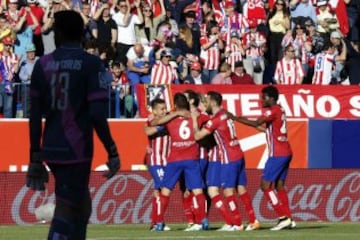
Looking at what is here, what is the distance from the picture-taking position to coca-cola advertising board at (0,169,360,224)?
23375 millimetres

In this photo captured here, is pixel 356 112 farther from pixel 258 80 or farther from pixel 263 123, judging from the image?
pixel 263 123

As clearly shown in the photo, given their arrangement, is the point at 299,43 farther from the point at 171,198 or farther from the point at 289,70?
Result: the point at 171,198

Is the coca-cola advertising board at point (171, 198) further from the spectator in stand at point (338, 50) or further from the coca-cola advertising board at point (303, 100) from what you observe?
the spectator in stand at point (338, 50)

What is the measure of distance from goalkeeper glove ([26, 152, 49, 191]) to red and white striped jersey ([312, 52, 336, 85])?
1926 cm

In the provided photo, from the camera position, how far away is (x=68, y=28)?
1147cm

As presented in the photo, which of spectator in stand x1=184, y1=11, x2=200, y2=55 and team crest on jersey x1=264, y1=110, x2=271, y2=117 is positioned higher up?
spectator in stand x1=184, y1=11, x2=200, y2=55

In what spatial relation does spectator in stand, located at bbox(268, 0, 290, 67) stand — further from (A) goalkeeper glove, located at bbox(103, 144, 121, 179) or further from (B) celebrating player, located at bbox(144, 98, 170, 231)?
(A) goalkeeper glove, located at bbox(103, 144, 121, 179)

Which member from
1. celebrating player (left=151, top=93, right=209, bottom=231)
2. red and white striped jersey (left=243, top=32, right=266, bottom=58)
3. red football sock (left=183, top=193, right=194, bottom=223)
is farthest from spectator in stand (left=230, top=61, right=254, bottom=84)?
celebrating player (left=151, top=93, right=209, bottom=231)

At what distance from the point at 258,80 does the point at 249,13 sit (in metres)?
2.11

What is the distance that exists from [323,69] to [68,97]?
19.4 m

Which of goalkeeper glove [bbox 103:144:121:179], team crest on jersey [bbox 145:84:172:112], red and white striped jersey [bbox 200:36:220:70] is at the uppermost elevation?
red and white striped jersey [bbox 200:36:220:70]

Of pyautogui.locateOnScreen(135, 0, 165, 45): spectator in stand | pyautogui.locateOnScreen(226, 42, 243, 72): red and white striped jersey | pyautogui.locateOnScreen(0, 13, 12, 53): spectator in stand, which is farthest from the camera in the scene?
pyautogui.locateOnScreen(135, 0, 165, 45): spectator in stand

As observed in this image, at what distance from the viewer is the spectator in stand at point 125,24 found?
29.6m

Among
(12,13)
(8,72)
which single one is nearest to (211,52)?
(12,13)
